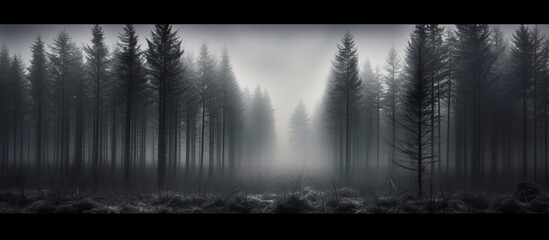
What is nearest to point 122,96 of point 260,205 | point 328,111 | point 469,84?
point 260,205

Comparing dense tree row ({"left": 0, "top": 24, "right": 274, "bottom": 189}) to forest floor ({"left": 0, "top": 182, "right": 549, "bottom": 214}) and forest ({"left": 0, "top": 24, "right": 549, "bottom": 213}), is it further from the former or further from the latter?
forest floor ({"left": 0, "top": 182, "right": 549, "bottom": 214})

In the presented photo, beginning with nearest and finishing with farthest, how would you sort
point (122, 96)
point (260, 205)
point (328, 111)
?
1. point (260, 205)
2. point (122, 96)
3. point (328, 111)

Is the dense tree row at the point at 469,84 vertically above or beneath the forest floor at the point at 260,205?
above

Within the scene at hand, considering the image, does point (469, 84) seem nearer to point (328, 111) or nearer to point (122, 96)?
point (328, 111)

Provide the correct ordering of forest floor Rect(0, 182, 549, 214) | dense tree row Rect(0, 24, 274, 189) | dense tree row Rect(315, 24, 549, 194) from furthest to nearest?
dense tree row Rect(315, 24, 549, 194), dense tree row Rect(0, 24, 274, 189), forest floor Rect(0, 182, 549, 214)

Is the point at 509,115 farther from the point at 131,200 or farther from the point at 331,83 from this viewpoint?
the point at 131,200

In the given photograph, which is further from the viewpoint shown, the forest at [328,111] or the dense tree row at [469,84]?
the dense tree row at [469,84]

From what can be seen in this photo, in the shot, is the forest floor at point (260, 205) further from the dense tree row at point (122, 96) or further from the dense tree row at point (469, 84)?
the dense tree row at point (469, 84)

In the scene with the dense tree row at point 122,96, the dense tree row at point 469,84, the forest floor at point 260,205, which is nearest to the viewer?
the forest floor at point 260,205

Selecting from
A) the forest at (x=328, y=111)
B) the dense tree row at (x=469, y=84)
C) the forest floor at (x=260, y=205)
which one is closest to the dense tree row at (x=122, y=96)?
the forest at (x=328, y=111)

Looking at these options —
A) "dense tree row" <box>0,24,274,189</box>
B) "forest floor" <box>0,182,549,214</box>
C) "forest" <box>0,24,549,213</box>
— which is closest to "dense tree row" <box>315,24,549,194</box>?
"forest" <box>0,24,549,213</box>

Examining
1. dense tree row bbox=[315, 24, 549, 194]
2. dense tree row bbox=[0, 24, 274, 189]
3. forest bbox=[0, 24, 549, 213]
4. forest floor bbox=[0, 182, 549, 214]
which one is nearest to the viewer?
forest floor bbox=[0, 182, 549, 214]

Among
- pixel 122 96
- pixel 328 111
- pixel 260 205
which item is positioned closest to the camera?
pixel 260 205
